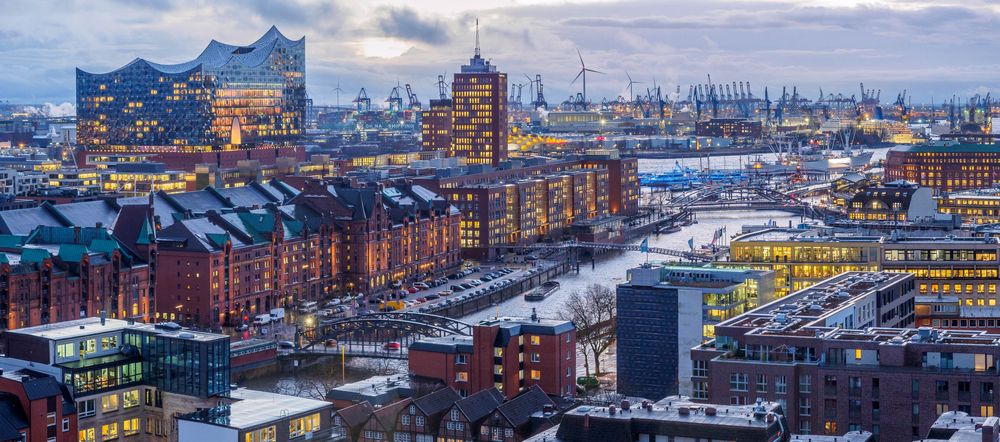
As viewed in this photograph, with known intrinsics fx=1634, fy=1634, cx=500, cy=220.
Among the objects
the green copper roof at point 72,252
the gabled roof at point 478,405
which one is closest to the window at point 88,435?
the gabled roof at point 478,405

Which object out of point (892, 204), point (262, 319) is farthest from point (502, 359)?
point (892, 204)

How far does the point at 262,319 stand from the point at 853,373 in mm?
29484

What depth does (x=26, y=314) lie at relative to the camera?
4509 cm

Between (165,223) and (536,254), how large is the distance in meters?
21.7

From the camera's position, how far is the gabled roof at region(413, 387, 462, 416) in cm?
3089

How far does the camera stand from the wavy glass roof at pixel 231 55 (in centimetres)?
10081

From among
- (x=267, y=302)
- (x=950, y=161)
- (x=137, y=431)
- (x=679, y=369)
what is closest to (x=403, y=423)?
(x=137, y=431)

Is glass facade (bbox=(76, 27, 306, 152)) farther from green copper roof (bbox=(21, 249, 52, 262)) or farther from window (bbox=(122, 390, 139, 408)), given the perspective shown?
window (bbox=(122, 390, 139, 408))

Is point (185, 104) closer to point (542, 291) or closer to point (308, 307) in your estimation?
point (542, 291)

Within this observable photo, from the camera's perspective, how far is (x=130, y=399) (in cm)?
2986

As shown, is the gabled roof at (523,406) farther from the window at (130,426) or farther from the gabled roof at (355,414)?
the window at (130,426)

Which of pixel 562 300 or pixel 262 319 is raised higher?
pixel 562 300

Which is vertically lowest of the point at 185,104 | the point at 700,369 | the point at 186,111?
the point at 700,369

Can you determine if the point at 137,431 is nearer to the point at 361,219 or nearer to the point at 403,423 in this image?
the point at 403,423
